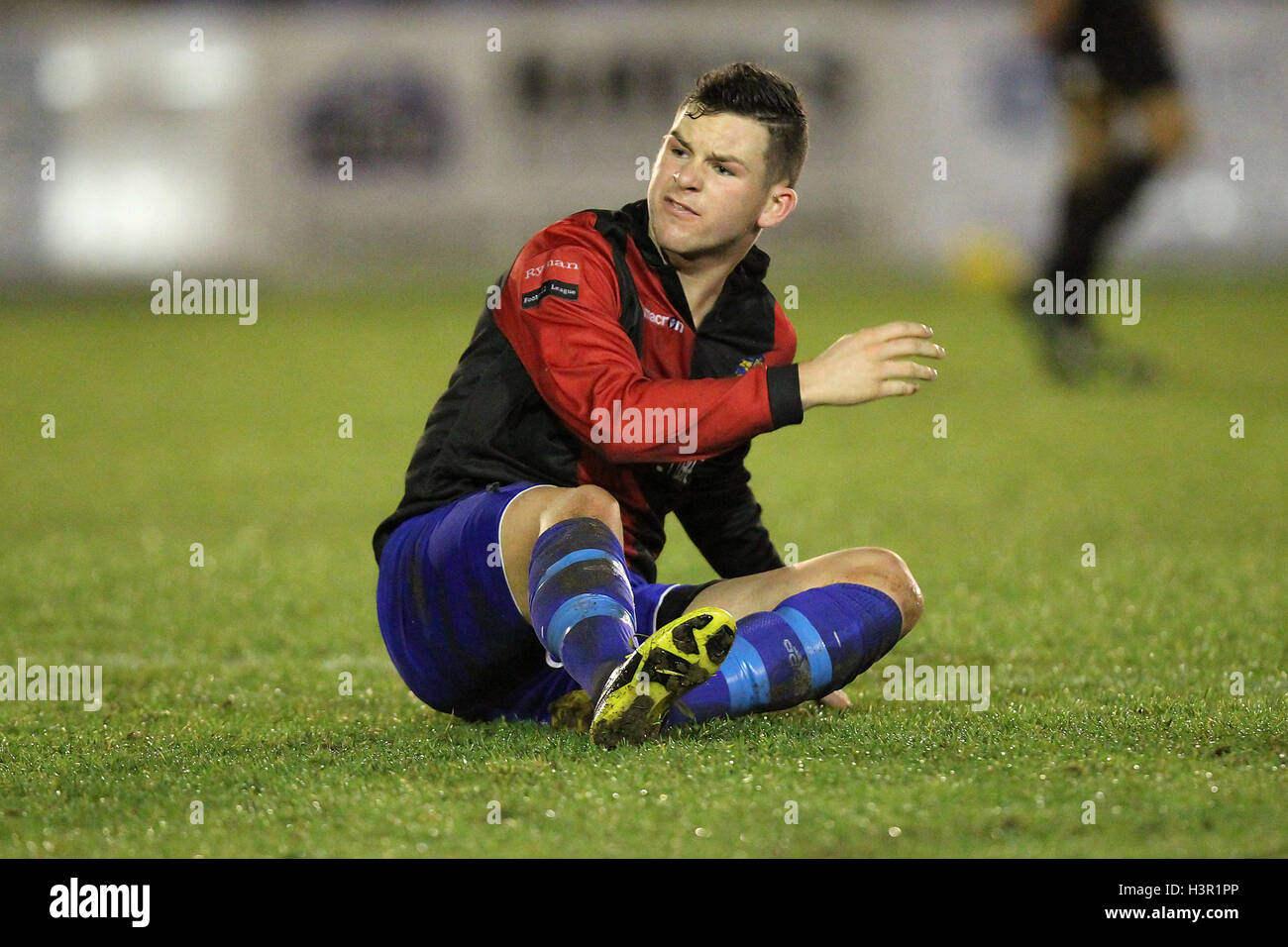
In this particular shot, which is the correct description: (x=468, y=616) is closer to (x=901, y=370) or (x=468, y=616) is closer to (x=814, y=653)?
(x=814, y=653)

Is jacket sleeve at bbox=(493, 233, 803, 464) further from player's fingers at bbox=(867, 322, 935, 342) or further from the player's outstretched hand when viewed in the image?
player's fingers at bbox=(867, 322, 935, 342)

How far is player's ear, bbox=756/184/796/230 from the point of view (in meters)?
3.51

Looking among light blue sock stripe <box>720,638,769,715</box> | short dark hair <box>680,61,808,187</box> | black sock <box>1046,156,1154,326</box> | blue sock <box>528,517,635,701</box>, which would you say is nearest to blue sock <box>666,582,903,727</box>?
light blue sock stripe <box>720,638,769,715</box>

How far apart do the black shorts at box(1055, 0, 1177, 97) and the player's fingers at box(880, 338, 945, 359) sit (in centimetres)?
732

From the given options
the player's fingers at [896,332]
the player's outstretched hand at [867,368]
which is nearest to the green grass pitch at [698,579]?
the player's outstretched hand at [867,368]

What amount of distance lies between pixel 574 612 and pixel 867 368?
69 cm

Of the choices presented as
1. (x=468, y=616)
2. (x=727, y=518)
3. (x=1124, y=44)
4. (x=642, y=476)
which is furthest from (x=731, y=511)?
(x=1124, y=44)

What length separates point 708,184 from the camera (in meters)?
3.41

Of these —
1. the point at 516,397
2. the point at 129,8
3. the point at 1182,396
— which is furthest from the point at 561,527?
the point at 129,8

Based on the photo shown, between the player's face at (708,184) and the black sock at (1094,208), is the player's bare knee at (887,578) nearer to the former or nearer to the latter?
the player's face at (708,184)

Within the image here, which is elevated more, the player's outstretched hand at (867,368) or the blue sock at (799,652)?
the player's outstretched hand at (867,368)

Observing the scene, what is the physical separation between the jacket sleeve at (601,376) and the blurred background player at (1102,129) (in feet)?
22.8

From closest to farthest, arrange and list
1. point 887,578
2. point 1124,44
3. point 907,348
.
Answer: point 907,348 → point 887,578 → point 1124,44
